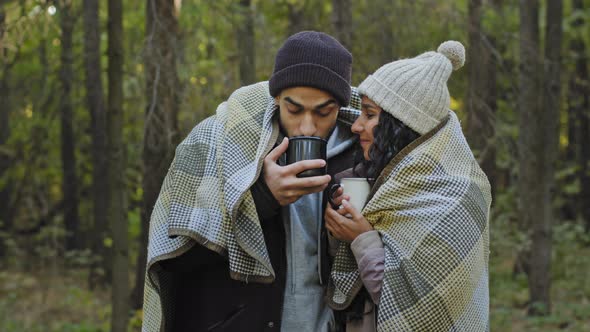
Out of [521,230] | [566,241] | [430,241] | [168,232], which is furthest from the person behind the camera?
[566,241]

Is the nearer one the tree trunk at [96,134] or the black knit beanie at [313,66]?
the black knit beanie at [313,66]

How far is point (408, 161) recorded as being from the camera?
263cm

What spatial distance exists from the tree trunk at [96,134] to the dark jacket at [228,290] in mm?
6810

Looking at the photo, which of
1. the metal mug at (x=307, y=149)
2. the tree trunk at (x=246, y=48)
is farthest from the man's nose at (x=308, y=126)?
the tree trunk at (x=246, y=48)

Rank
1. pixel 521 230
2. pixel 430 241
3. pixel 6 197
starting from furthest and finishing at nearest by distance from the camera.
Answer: pixel 6 197, pixel 521 230, pixel 430 241

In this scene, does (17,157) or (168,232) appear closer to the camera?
(168,232)

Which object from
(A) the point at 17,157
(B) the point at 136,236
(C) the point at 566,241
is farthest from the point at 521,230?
(A) the point at 17,157

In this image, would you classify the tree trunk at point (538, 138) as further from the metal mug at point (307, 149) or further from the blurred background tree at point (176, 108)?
the metal mug at point (307, 149)

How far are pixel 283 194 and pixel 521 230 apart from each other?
9.73m

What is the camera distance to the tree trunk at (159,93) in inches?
228

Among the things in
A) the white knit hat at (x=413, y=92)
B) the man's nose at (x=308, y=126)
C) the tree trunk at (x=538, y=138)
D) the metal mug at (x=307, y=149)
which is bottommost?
the tree trunk at (x=538, y=138)

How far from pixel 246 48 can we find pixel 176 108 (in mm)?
2561

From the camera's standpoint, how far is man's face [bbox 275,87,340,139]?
2.70m

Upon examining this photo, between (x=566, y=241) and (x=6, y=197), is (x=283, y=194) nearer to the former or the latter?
(x=566, y=241)
